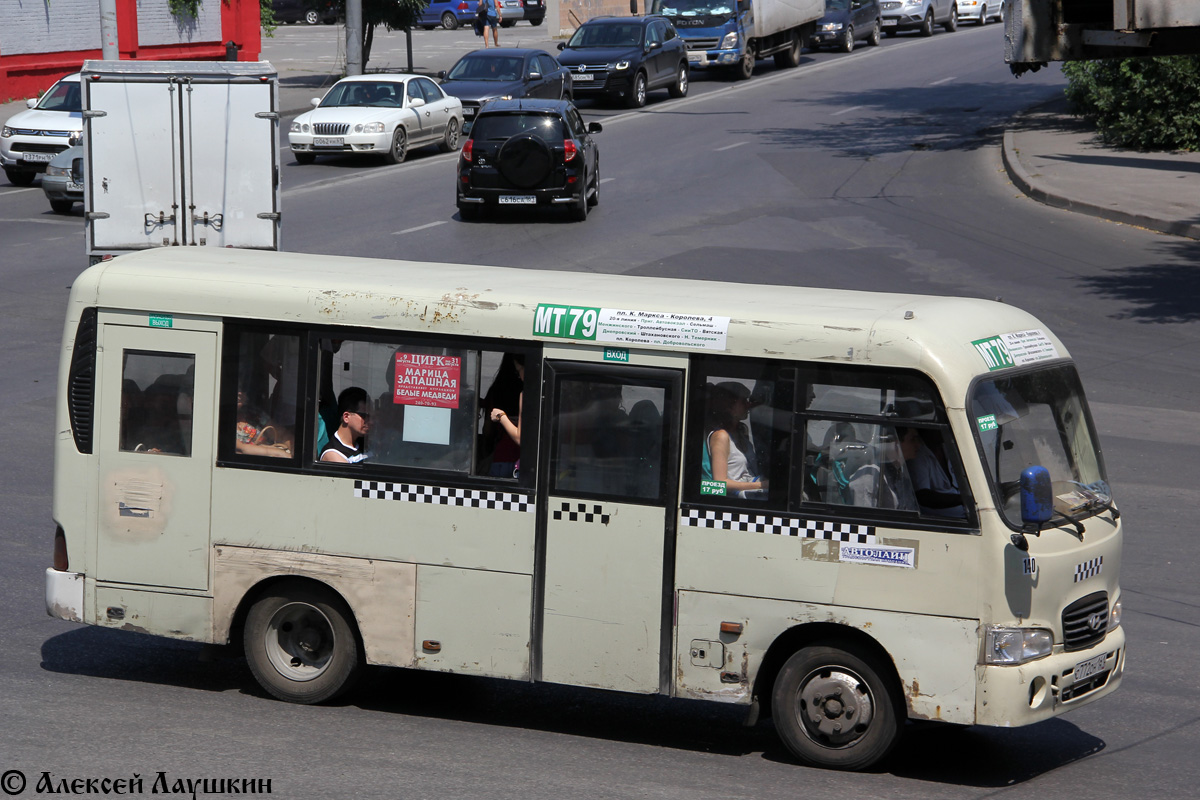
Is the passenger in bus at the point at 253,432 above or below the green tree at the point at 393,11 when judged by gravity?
below

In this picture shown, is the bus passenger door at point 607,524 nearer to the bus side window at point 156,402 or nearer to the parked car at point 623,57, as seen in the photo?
the bus side window at point 156,402

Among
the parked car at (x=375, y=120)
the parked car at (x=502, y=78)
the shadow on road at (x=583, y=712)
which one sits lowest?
the shadow on road at (x=583, y=712)

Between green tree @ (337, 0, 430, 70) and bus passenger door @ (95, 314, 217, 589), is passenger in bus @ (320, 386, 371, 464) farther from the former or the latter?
green tree @ (337, 0, 430, 70)

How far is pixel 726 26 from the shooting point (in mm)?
39938

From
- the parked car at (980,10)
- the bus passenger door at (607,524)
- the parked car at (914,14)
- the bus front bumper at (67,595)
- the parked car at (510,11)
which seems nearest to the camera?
the bus passenger door at (607,524)

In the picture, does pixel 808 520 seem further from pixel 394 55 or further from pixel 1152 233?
pixel 394 55

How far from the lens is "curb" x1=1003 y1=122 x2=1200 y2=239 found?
21484 mm

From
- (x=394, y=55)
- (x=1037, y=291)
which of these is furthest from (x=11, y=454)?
(x=394, y=55)

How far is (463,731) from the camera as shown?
24.1 feet

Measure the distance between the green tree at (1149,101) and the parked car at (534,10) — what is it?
4097 cm

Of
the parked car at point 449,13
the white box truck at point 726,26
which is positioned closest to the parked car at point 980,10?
the white box truck at point 726,26

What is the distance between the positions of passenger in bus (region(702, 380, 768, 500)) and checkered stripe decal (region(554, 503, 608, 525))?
0.56 meters

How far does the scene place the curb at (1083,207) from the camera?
2148cm

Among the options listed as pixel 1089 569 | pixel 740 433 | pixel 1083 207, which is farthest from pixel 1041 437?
pixel 1083 207
